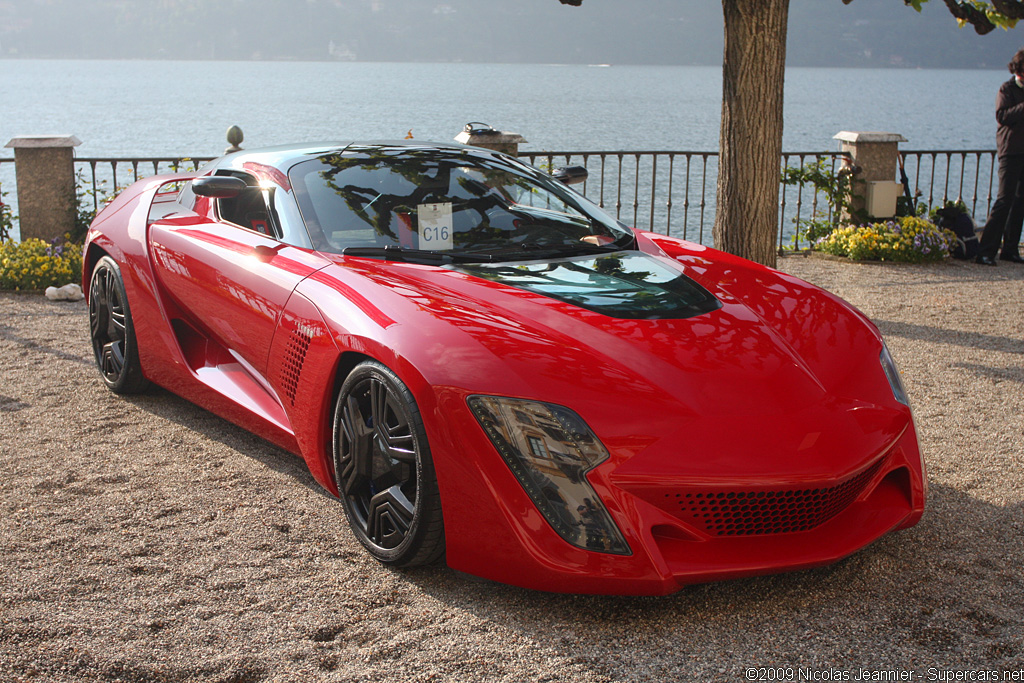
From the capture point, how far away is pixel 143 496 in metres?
3.66

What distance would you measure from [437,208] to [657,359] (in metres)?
1.39

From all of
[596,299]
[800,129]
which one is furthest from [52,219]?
[800,129]

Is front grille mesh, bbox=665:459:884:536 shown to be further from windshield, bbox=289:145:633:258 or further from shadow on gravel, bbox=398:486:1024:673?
windshield, bbox=289:145:633:258

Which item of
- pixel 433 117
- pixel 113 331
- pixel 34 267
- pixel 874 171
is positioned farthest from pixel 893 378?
pixel 433 117

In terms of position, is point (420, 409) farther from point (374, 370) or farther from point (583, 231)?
point (583, 231)

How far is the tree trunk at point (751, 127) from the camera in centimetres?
603

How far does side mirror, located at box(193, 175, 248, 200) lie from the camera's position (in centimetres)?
382

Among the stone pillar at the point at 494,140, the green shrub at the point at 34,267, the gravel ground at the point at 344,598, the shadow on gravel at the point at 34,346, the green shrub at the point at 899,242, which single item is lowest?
the gravel ground at the point at 344,598

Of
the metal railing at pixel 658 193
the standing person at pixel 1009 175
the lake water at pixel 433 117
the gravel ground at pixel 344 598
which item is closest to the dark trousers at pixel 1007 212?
the standing person at pixel 1009 175

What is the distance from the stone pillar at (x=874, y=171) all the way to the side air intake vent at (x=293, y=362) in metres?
8.78

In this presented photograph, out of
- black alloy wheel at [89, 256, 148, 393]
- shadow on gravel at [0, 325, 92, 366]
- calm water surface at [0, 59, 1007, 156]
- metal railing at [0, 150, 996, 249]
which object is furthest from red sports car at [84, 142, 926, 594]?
calm water surface at [0, 59, 1007, 156]

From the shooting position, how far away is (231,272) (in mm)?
3793

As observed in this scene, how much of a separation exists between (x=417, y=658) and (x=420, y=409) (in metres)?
0.71

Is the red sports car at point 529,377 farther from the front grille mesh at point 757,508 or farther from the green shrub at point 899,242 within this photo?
the green shrub at point 899,242
